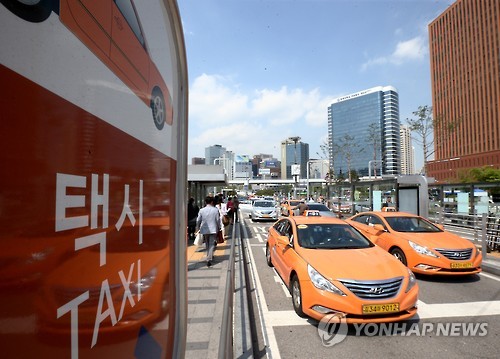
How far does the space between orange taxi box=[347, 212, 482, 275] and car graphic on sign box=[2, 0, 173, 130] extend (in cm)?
678

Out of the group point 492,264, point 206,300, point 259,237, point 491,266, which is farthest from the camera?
point 259,237

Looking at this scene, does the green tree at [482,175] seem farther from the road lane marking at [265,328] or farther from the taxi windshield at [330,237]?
the road lane marking at [265,328]

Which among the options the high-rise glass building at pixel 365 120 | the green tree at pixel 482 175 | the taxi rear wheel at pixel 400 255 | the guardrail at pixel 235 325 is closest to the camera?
the guardrail at pixel 235 325

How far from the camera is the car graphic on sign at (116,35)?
0.57 meters

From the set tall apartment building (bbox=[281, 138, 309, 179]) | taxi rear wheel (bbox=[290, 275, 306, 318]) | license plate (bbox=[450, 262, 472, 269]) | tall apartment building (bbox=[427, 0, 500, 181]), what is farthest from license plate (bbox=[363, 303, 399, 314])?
tall apartment building (bbox=[281, 138, 309, 179])

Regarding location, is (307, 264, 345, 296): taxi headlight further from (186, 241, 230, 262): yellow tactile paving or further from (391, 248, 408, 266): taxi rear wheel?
(186, 241, 230, 262): yellow tactile paving

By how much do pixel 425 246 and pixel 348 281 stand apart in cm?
321

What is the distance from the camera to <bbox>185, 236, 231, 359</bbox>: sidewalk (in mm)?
3611

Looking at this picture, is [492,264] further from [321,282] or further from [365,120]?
[365,120]

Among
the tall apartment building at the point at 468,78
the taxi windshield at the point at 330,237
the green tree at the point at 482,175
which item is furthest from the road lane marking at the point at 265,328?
the tall apartment building at the point at 468,78

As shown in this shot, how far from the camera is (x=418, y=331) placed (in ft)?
13.7

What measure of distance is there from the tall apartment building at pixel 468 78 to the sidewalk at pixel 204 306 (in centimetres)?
7351

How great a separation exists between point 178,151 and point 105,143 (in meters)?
0.76

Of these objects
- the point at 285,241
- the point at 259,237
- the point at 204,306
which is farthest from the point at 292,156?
the point at 204,306
